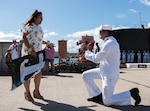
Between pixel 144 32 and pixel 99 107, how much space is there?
114 ft

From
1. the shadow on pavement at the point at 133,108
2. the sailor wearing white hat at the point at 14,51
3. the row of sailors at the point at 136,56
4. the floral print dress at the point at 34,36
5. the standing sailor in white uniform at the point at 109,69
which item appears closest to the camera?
the shadow on pavement at the point at 133,108

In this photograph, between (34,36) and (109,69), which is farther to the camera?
(34,36)

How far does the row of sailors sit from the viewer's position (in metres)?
37.3

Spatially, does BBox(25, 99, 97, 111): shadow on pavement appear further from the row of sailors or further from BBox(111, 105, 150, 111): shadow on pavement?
the row of sailors

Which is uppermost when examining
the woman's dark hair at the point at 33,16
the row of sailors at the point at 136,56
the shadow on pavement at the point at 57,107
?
the woman's dark hair at the point at 33,16

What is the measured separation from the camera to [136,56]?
39094 mm

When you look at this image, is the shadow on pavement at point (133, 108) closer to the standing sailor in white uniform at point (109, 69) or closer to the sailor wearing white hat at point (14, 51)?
the standing sailor in white uniform at point (109, 69)

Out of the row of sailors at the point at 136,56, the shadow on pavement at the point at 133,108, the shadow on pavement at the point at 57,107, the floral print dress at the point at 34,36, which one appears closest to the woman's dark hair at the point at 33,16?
the floral print dress at the point at 34,36

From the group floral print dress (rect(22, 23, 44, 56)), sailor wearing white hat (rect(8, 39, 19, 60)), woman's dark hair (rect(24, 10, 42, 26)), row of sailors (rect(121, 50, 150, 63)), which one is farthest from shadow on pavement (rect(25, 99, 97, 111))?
row of sailors (rect(121, 50, 150, 63))

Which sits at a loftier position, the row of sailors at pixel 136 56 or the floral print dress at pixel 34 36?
the floral print dress at pixel 34 36

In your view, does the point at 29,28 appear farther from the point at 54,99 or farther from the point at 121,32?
the point at 121,32

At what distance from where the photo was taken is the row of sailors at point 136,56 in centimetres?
3731

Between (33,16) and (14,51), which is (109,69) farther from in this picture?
(14,51)

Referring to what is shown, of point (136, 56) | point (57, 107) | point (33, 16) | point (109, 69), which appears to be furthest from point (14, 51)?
point (136, 56)
